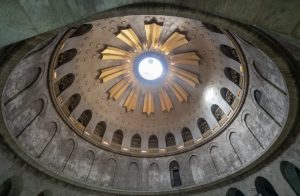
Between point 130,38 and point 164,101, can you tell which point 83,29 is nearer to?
point 130,38

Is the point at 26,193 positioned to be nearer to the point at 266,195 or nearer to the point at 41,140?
the point at 41,140

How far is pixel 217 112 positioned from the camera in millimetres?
15266

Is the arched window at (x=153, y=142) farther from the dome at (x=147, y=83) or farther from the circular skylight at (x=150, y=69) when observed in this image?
the circular skylight at (x=150, y=69)

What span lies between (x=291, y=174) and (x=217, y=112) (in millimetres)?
5493

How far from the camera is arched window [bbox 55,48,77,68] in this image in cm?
1270

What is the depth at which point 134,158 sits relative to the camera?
624 inches

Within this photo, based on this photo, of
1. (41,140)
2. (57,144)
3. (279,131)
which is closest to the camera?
(279,131)

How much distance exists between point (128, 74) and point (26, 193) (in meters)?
10.5

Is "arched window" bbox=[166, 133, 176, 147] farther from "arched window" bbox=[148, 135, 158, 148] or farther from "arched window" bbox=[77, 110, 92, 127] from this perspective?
"arched window" bbox=[77, 110, 92, 127]

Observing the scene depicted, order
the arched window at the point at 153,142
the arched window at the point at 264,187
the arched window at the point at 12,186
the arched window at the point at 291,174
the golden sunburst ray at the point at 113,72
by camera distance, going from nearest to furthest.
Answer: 1. the arched window at the point at 291,174
2. the arched window at the point at 12,186
3. the arched window at the point at 264,187
4. the golden sunburst ray at the point at 113,72
5. the arched window at the point at 153,142

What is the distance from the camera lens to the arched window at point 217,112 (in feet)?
48.7

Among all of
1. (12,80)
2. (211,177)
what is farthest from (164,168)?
(12,80)

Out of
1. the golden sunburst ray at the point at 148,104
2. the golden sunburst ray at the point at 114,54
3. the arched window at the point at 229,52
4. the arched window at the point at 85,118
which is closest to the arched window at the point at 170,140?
the golden sunburst ray at the point at 148,104

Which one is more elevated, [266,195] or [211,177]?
[211,177]
